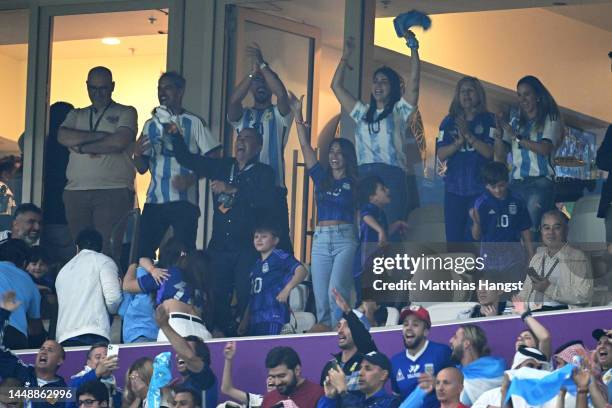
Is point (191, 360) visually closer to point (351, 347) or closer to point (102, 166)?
point (351, 347)

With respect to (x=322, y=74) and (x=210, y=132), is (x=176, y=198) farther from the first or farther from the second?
(x=322, y=74)

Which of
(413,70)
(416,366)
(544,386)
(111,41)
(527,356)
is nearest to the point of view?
(544,386)

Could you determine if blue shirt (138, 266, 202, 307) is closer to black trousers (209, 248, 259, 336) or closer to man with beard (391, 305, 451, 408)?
black trousers (209, 248, 259, 336)

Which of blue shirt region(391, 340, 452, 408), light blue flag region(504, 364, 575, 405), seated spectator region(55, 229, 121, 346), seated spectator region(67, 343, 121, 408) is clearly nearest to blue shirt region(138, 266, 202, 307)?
seated spectator region(55, 229, 121, 346)

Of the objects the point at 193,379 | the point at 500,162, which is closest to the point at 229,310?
the point at 193,379

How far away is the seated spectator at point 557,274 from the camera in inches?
364

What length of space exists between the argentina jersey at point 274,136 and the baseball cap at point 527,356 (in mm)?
2320

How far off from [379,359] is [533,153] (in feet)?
5.44

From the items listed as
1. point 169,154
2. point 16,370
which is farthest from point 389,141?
point 16,370

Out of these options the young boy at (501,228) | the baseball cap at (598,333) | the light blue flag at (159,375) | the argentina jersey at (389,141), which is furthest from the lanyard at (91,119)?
the baseball cap at (598,333)

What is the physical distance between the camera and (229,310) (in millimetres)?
10227

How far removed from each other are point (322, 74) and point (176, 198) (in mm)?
1348

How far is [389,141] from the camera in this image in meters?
10.1

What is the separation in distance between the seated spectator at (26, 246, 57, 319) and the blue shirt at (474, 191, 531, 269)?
3091 mm
